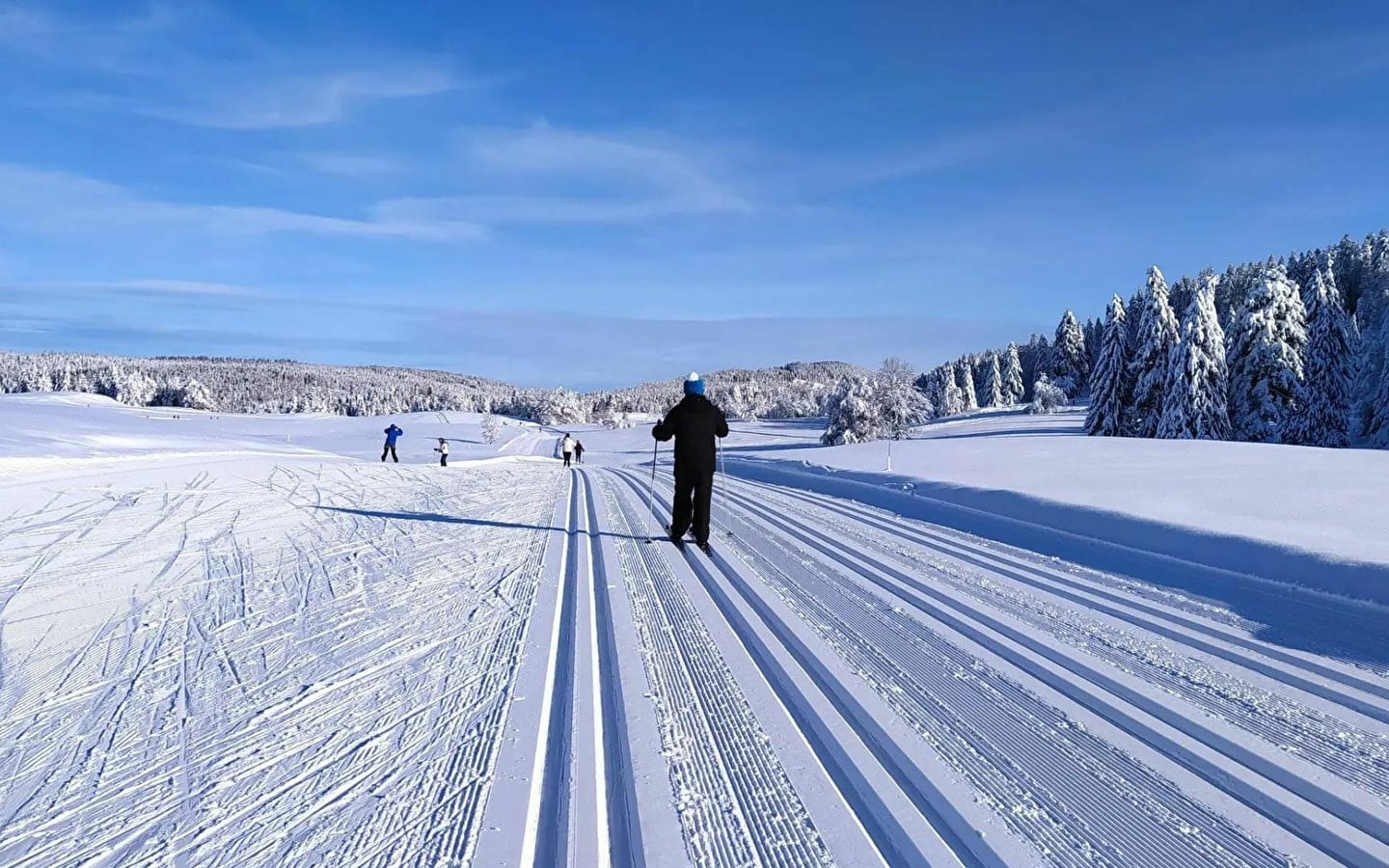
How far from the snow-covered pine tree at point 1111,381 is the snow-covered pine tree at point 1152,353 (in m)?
1.51

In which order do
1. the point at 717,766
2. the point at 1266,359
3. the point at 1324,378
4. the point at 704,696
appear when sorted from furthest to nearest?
the point at 1324,378, the point at 1266,359, the point at 704,696, the point at 717,766

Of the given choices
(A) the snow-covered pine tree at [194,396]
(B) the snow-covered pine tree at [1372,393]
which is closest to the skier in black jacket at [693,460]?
(B) the snow-covered pine tree at [1372,393]

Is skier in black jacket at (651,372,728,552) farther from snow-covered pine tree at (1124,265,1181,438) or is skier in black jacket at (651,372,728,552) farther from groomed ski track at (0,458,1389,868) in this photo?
snow-covered pine tree at (1124,265,1181,438)

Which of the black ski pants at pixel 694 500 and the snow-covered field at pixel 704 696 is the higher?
the black ski pants at pixel 694 500

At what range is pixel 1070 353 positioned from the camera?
77188mm

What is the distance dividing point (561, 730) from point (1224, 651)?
393 centimetres

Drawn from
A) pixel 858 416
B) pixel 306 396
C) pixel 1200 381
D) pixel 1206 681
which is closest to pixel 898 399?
pixel 858 416

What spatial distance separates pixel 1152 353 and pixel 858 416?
54.2ft

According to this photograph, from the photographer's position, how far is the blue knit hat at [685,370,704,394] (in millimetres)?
8263

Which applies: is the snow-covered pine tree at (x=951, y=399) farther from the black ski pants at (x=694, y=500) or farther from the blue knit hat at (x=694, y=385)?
the black ski pants at (x=694, y=500)

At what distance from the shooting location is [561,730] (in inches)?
125

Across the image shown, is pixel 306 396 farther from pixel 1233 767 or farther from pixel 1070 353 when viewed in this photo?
pixel 1233 767

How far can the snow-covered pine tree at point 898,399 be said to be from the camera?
46.3 m

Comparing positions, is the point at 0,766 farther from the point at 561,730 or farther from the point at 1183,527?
the point at 1183,527
